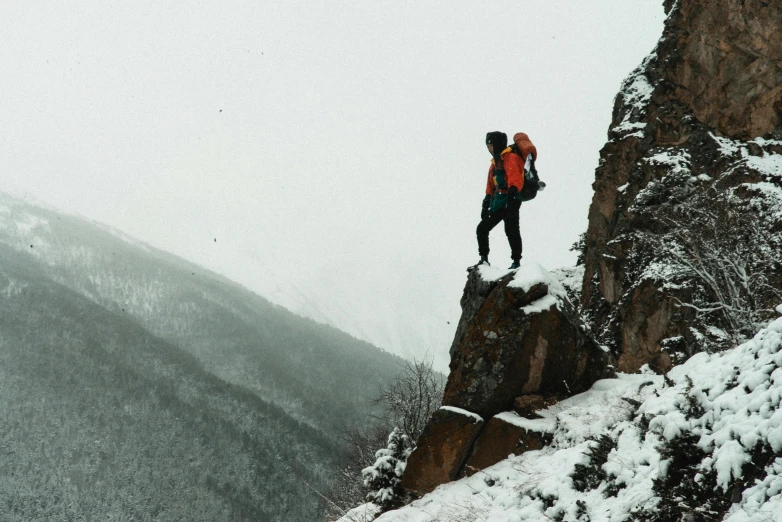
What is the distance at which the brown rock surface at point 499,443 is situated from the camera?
6406 mm

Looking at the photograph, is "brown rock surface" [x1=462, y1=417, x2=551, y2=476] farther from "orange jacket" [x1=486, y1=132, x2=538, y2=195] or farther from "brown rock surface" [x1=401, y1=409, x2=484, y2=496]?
"orange jacket" [x1=486, y1=132, x2=538, y2=195]

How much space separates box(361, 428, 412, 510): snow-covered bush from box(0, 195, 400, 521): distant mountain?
261 ft

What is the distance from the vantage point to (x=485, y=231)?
348 inches

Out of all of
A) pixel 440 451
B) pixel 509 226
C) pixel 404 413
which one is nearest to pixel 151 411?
pixel 404 413

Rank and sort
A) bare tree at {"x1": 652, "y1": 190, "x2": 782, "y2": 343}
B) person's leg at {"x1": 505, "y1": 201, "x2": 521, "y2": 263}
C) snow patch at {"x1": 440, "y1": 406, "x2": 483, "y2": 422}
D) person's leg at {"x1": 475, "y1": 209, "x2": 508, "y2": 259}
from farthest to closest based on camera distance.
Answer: bare tree at {"x1": 652, "y1": 190, "x2": 782, "y2": 343}, person's leg at {"x1": 475, "y1": 209, "x2": 508, "y2": 259}, person's leg at {"x1": 505, "y1": 201, "x2": 521, "y2": 263}, snow patch at {"x1": 440, "y1": 406, "x2": 483, "y2": 422}

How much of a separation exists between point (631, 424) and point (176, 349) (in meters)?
163

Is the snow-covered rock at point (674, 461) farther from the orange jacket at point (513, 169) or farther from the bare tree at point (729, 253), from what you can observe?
the bare tree at point (729, 253)

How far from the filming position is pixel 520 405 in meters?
7.05

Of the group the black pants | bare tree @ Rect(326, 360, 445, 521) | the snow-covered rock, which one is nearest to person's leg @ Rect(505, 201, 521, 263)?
the black pants

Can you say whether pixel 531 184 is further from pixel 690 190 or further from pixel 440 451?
pixel 690 190

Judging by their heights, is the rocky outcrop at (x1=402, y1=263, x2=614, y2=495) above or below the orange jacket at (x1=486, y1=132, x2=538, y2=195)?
below

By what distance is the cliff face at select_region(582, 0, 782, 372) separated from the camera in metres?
12.3

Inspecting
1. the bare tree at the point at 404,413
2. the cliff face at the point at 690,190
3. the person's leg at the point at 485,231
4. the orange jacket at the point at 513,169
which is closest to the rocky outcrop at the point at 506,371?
the person's leg at the point at 485,231

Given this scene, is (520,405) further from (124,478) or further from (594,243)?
(124,478)
